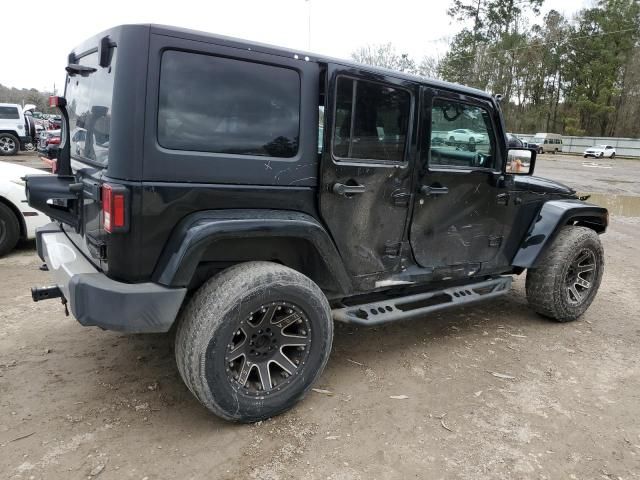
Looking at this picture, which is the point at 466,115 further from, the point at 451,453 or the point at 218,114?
the point at 451,453

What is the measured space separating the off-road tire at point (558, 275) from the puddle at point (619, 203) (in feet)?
25.9

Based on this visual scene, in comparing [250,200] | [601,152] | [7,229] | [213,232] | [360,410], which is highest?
[601,152]

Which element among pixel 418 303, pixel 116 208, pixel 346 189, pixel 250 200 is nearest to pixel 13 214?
pixel 116 208

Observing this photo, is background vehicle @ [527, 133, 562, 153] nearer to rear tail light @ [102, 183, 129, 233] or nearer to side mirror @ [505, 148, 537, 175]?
side mirror @ [505, 148, 537, 175]

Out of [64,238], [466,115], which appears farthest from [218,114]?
[466,115]

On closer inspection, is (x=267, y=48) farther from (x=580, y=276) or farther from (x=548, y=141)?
(x=548, y=141)

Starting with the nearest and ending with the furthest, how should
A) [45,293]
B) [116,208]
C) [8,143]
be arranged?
[116,208] → [45,293] → [8,143]

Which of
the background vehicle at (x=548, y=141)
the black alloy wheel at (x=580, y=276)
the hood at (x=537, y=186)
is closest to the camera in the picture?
the hood at (x=537, y=186)

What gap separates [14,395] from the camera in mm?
2926

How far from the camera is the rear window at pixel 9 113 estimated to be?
58.6 ft

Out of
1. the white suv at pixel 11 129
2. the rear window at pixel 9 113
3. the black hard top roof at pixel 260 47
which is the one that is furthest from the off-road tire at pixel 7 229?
the rear window at pixel 9 113

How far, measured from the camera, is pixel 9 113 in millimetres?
17984

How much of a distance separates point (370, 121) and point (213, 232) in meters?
1.29

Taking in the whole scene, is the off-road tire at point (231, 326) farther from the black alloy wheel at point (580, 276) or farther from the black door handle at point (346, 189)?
the black alloy wheel at point (580, 276)
